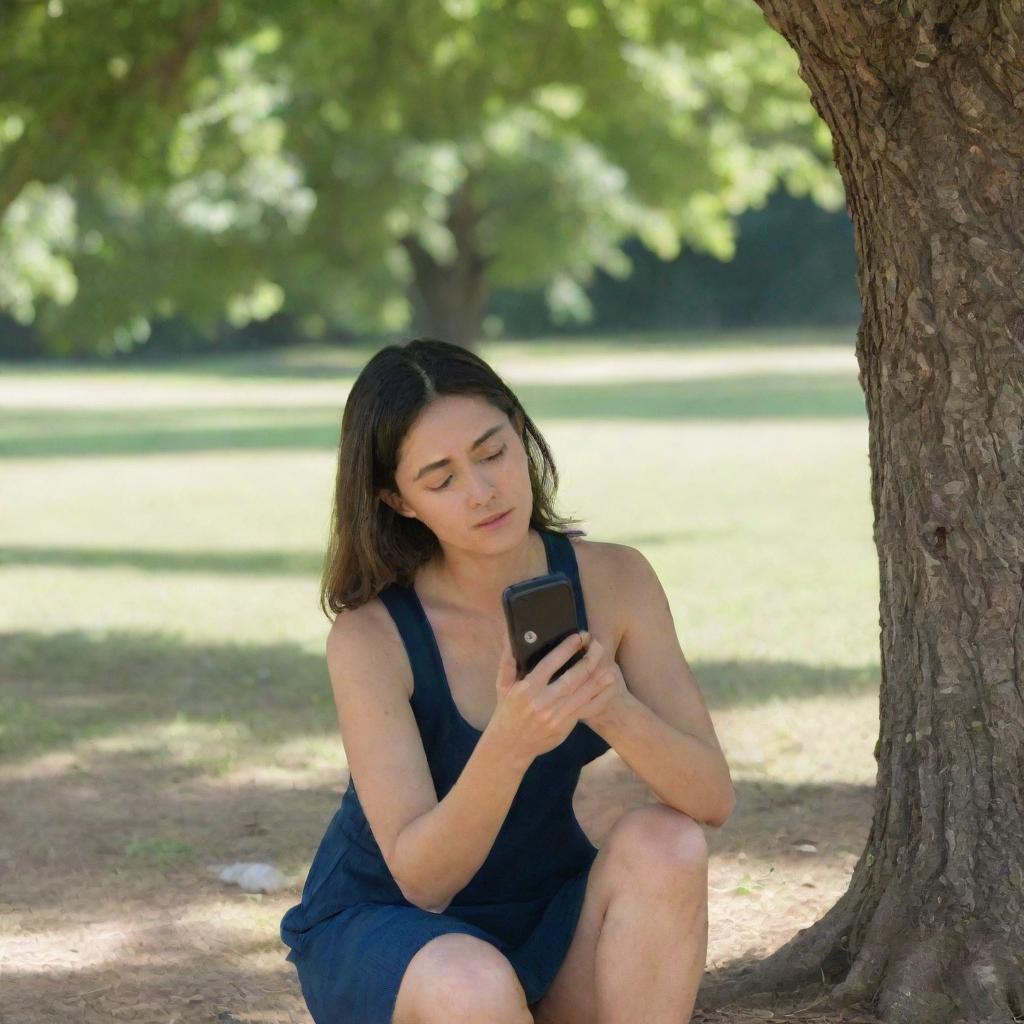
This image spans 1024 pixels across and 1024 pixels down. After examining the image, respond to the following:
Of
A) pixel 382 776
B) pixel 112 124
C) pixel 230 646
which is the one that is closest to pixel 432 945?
pixel 382 776

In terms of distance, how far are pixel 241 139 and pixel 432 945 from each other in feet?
57.6

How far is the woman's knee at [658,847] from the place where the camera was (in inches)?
130

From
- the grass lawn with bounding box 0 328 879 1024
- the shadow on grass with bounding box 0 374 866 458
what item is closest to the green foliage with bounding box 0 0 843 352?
the shadow on grass with bounding box 0 374 866 458

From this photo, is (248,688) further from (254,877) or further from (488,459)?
(488,459)

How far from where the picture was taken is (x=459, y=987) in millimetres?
3059

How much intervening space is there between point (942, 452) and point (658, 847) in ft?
3.61

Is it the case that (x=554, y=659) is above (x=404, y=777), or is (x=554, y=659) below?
above

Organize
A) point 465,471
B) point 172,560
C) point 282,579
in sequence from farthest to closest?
point 172,560, point 282,579, point 465,471

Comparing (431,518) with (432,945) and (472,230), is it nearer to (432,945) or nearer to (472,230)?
(432,945)

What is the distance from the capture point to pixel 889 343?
3.89m

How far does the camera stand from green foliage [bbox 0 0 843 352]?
10.5 meters

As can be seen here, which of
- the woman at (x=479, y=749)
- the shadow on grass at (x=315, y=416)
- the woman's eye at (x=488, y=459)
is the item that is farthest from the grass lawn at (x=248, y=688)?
the woman's eye at (x=488, y=459)

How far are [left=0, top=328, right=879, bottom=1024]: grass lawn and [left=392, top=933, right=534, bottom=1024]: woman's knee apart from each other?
1.29 m

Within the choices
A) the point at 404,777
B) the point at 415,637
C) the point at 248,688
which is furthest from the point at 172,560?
the point at 404,777
